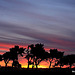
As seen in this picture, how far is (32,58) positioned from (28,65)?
5627 millimetres

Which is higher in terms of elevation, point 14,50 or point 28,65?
point 14,50

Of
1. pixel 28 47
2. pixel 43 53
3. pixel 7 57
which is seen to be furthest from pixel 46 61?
pixel 7 57

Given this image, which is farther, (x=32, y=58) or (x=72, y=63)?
(x=72, y=63)

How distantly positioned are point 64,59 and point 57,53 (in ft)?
18.3

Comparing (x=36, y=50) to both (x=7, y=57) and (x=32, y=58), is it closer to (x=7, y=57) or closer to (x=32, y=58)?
(x=32, y=58)

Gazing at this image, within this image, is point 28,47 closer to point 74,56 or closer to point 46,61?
point 46,61

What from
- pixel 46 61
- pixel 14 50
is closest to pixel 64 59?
pixel 46 61

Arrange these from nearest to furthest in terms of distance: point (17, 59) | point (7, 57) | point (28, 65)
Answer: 1. point (28, 65)
2. point (17, 59)
3. point (7, 57)

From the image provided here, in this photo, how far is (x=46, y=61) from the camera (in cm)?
9169

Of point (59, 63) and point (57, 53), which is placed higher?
point (57, 53)

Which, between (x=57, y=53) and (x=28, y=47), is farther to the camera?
(x=57, y=53)

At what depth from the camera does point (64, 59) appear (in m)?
93.4

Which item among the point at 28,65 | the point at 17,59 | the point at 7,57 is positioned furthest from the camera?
the point at 7,57

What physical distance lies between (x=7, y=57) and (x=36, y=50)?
18.6 metres
